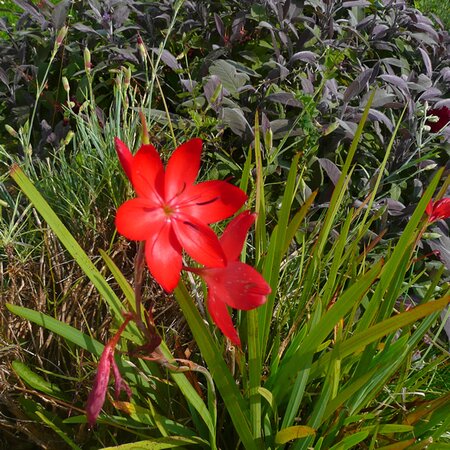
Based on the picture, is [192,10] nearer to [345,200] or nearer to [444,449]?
[345,200]

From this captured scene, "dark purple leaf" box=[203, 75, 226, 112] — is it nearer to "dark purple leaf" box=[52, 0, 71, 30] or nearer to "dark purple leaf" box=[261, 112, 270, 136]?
"dark purple leaf" box=[261, 112, 270, 136]

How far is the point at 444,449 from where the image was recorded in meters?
1.36

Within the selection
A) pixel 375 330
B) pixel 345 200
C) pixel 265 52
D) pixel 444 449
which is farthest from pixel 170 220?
Answer: pixel 265 52

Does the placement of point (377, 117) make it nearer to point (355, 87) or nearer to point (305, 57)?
point (355, 87)

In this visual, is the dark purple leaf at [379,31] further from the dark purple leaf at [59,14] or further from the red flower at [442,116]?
the dark purple leaf at [59,14]

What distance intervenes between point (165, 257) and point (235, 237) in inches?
5.6

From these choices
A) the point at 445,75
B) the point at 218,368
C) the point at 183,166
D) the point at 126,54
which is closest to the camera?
the point at 183,166

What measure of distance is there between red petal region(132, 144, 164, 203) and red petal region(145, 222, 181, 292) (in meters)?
0.05

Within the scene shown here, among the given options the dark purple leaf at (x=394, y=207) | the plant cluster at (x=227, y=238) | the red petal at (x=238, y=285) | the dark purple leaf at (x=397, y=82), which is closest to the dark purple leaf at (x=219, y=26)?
the plant cluster at (x=227, y=238)

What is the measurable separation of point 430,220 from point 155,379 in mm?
677

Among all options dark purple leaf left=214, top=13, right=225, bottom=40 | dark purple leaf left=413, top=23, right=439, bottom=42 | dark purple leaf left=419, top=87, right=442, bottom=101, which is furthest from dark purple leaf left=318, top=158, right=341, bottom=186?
dark purple leaf left=413, top=23, right=439, bottom=42

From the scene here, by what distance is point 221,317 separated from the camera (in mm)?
960

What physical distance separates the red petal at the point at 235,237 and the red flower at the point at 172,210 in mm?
33

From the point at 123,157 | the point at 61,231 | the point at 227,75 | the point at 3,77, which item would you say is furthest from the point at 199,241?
the point at 3,77
